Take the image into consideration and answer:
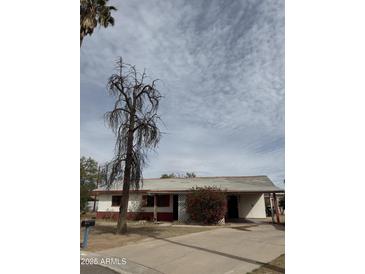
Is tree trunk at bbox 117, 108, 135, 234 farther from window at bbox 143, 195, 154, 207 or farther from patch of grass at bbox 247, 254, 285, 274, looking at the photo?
window at bbox 143, 195, 154, 207

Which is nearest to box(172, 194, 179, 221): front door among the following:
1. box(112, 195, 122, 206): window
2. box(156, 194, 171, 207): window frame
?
box(156, 194, 171, 207): window frame

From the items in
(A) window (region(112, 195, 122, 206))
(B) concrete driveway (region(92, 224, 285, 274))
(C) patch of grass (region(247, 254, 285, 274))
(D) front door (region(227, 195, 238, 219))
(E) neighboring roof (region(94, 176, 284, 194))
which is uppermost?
(E) neighboring roof (region(94, 176, 284, 194))

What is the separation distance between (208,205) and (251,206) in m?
7.41

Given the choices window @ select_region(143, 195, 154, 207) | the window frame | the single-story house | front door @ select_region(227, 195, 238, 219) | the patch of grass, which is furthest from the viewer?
front door @ select_region(227, 195, 238, 219)

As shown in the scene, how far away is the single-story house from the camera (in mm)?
22484

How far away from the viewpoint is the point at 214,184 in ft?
84.4

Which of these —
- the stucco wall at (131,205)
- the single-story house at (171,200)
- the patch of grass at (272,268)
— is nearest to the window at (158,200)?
the single-story house at (171,200)

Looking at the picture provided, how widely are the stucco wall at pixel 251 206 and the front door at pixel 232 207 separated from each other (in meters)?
0.36

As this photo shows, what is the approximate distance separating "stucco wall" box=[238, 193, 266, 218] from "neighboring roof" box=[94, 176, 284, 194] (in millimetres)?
1289

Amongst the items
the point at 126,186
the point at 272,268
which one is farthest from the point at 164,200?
the point at 272,268

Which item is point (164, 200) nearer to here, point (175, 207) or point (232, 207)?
point (175, 207)

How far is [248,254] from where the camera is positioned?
873cm
